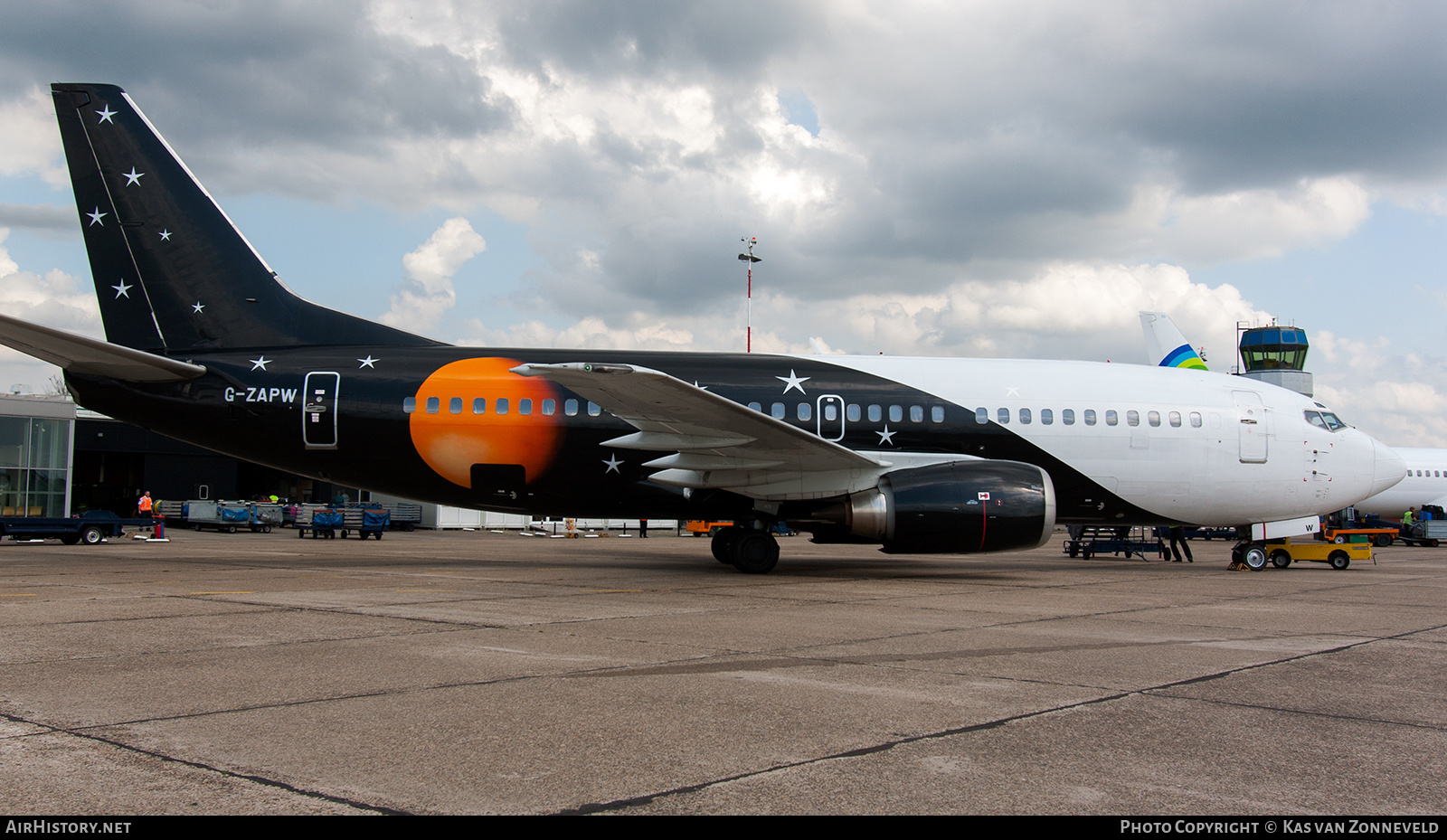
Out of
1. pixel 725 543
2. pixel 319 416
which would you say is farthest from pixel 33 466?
pixel 725 543

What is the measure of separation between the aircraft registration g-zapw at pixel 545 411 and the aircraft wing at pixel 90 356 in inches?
2.1

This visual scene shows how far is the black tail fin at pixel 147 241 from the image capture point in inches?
611

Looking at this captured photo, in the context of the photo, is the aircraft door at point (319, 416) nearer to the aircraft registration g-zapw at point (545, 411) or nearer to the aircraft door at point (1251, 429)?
the aircraft registration g-zapw at point (545, 411)

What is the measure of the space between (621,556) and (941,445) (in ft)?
24.4

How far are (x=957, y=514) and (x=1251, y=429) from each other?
6.83 m

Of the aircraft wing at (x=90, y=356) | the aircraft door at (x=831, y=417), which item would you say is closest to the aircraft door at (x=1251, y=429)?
the aircraft door at (x=831, y=417)

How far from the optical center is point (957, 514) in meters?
13.5

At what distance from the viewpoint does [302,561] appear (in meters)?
16.8

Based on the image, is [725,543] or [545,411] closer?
[545,411]

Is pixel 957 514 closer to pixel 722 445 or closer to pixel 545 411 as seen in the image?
pixel 722 445

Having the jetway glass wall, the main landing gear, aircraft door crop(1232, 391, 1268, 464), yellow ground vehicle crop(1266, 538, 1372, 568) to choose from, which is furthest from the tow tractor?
the jetway glass wall

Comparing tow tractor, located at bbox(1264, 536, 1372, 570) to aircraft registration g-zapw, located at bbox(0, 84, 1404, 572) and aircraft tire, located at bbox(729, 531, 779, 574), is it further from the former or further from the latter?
aircraft tire, located at bbox(729, 531, 779, 574)

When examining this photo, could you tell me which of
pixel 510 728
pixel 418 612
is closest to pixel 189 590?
pixel 418 612
